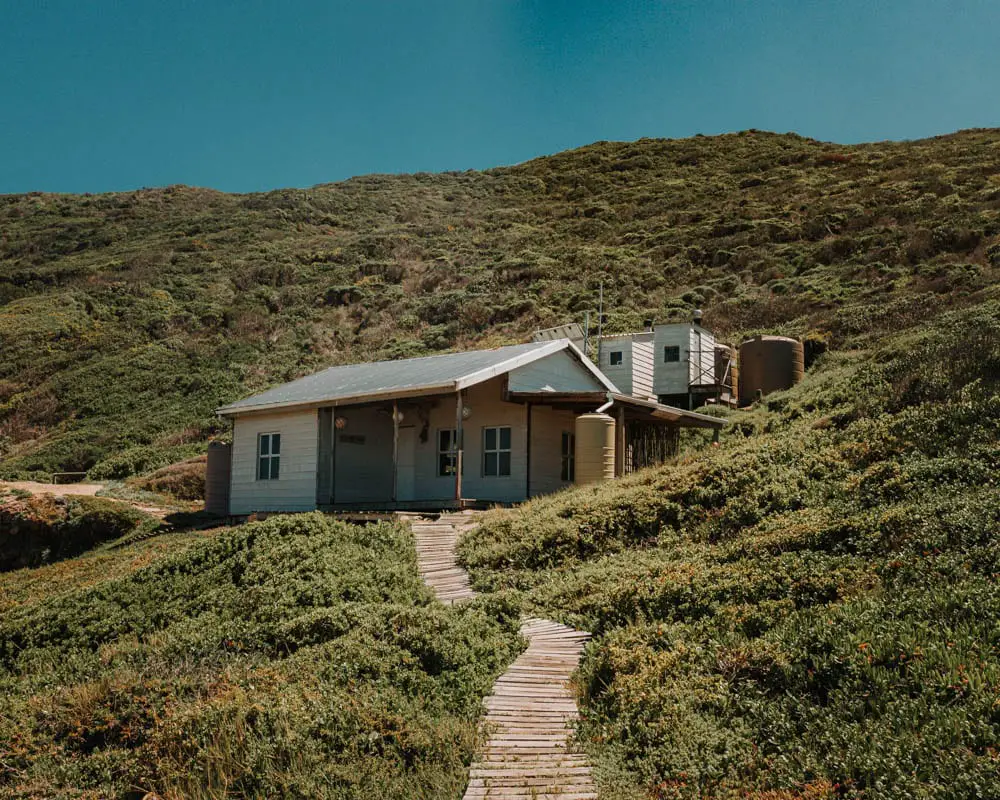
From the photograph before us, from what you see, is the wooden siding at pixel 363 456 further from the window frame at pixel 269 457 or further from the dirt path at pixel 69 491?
the dirt path at pixel 69 491

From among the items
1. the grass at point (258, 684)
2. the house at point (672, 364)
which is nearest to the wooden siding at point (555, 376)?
the grass at point (258, 684)

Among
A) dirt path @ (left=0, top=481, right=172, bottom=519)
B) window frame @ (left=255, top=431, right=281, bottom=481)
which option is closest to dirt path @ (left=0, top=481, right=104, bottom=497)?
dirt path @ (left=0, top=481, right=172, bottom=519)

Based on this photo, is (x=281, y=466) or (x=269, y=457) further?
(x=269, y=457)

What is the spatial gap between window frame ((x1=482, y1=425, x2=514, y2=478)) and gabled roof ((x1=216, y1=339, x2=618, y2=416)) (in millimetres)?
1612

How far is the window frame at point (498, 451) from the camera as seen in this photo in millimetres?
19750

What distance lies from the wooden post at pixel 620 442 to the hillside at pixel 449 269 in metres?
15.3

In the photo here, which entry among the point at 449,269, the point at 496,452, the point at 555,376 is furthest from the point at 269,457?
the point at 449,269

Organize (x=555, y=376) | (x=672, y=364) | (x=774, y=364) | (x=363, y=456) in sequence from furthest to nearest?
(x=672, y=364) < (x=774, y=364) < (x=363, y=456) < (x=555, y=376)

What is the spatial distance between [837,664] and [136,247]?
203ft

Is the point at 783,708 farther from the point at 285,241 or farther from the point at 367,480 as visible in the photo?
the point at 285,241

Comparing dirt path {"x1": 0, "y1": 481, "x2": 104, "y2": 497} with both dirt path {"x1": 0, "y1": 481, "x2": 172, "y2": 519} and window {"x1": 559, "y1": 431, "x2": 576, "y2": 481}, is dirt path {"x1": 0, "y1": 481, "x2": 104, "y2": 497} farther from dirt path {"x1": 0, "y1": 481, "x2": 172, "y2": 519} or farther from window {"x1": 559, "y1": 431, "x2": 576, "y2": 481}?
window {"x1": 559, "y1": 431, "x2": 576, "y2": 481}

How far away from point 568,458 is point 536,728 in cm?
1398

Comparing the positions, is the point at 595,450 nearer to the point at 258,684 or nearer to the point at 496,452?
the point at 496,452

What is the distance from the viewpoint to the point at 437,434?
818 inches
